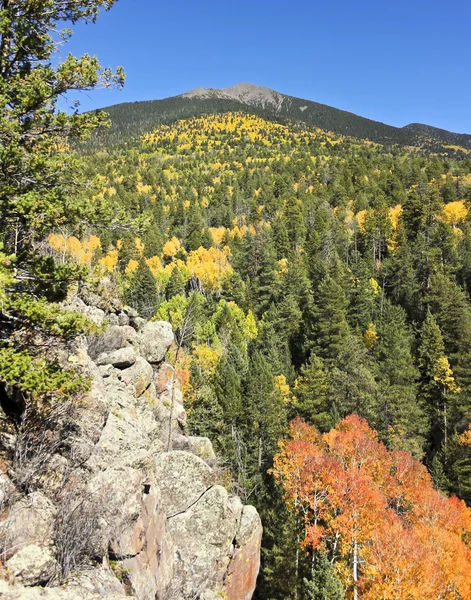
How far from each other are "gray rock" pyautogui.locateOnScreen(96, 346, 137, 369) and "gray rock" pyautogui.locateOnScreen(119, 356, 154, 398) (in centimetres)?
34

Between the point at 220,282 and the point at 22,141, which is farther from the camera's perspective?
the point at 220,282

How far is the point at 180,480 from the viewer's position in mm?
13367

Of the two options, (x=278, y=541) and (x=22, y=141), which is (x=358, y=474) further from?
(x=22, y=141)

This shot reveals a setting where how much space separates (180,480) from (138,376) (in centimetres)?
680

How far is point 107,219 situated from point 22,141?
238 centimetres

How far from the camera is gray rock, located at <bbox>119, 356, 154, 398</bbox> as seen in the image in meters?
18.0

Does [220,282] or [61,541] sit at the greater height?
[61,541]

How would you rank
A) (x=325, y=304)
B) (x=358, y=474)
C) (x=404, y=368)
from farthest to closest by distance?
(x=325, y=304)
(x=404, y=368)
(x=358, y=474)

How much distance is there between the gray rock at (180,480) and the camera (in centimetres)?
1302

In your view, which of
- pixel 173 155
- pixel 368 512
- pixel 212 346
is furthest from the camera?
pixel 173 155

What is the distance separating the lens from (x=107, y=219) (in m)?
8.90

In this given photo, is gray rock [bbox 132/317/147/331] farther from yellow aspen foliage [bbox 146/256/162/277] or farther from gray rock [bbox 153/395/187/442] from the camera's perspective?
yellow aspen foliage [bbox 146/256/162/277]

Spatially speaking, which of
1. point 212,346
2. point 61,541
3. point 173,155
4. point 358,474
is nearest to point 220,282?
point 212,346

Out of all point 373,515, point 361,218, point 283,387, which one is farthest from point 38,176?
point 361,218
